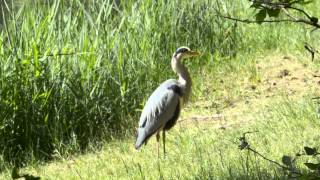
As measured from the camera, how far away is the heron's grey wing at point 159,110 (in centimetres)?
700

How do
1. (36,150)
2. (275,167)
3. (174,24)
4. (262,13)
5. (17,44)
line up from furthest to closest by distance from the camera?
(174,24) < (17,44) < (36,150) < (275,167) < (262,13)

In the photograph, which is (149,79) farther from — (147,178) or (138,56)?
(147,178)

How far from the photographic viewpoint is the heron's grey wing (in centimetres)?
700

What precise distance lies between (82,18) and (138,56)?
0.91 meters

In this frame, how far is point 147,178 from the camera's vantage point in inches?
217

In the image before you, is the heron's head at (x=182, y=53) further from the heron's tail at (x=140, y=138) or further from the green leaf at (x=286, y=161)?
the green leaf at (x=286, y=161)

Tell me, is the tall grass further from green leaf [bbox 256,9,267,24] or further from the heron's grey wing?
green leaf [bbox 256,9,267,24]

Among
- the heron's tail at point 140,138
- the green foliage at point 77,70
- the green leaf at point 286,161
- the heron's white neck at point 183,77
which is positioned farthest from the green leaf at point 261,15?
the green foliage at point 77,70

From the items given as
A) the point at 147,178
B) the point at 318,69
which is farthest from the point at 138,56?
the point at 147,178

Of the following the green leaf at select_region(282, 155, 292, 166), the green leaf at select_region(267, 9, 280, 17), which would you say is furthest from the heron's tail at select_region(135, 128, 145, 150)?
the green leaf at select_region(267, 9, 280, 17)

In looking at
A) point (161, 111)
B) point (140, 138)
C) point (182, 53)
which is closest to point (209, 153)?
point (140, 138)

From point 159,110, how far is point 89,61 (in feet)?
5.40

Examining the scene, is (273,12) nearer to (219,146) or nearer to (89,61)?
(219,146)

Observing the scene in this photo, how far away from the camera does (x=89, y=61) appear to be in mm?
8406
